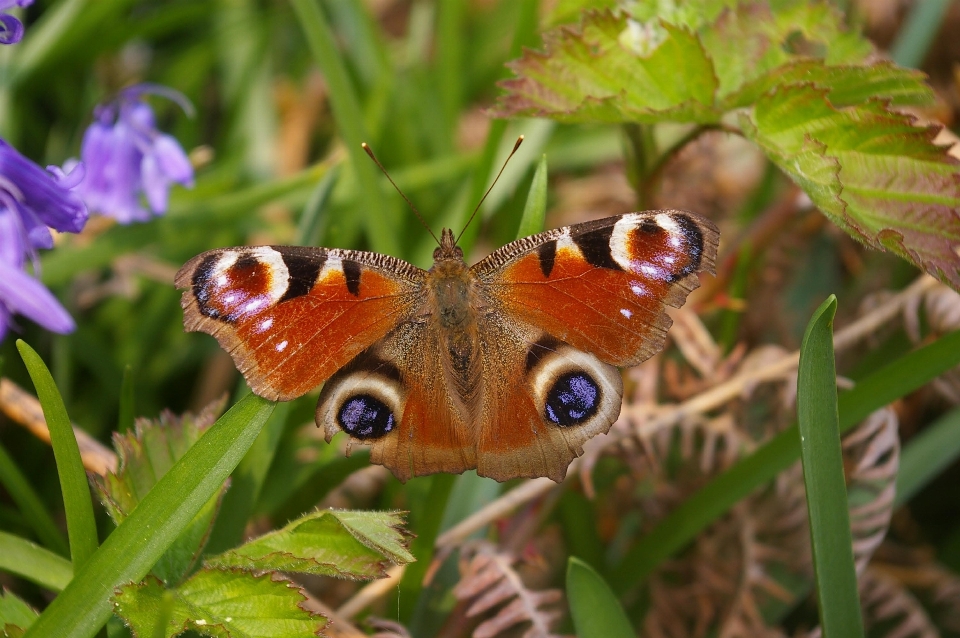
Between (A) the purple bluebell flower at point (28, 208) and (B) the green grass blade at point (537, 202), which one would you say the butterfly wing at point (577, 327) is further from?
(A) the purple bluebell flower at point (28, 208)

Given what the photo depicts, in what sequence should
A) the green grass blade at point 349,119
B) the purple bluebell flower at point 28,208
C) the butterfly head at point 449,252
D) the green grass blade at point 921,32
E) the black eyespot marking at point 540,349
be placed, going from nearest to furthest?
the purple bluebell flower at point 28,208 → the black eyespot marking at point 540,349 → the butterfly head at point 449,252 → the green grass blade at point 349,119 → the green grass blade at point 921,32

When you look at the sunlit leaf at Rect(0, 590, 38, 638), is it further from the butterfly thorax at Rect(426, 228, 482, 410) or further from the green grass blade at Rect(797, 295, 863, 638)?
the green grass blade at Rect(797, 295, 863, 638)

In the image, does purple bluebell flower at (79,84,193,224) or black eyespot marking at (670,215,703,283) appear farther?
purple bluebell flower at (79,84,193,224)

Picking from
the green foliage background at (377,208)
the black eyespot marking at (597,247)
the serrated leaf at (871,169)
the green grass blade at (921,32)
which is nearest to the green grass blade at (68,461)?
the green foliage background at (377,208)

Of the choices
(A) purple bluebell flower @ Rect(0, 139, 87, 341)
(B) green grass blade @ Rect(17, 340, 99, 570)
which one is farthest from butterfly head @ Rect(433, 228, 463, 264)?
(B) green grass blade @ Rect(17, 340, 99, 570)

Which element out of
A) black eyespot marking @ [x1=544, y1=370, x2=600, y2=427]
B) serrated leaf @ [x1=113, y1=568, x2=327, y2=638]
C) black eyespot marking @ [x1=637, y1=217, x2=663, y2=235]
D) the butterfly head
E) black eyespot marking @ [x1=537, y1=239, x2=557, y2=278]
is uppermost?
black eyespot marking @ [x1=637, y1=217, x2=663, y2=235]

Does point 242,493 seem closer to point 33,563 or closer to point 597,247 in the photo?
point 33,563
